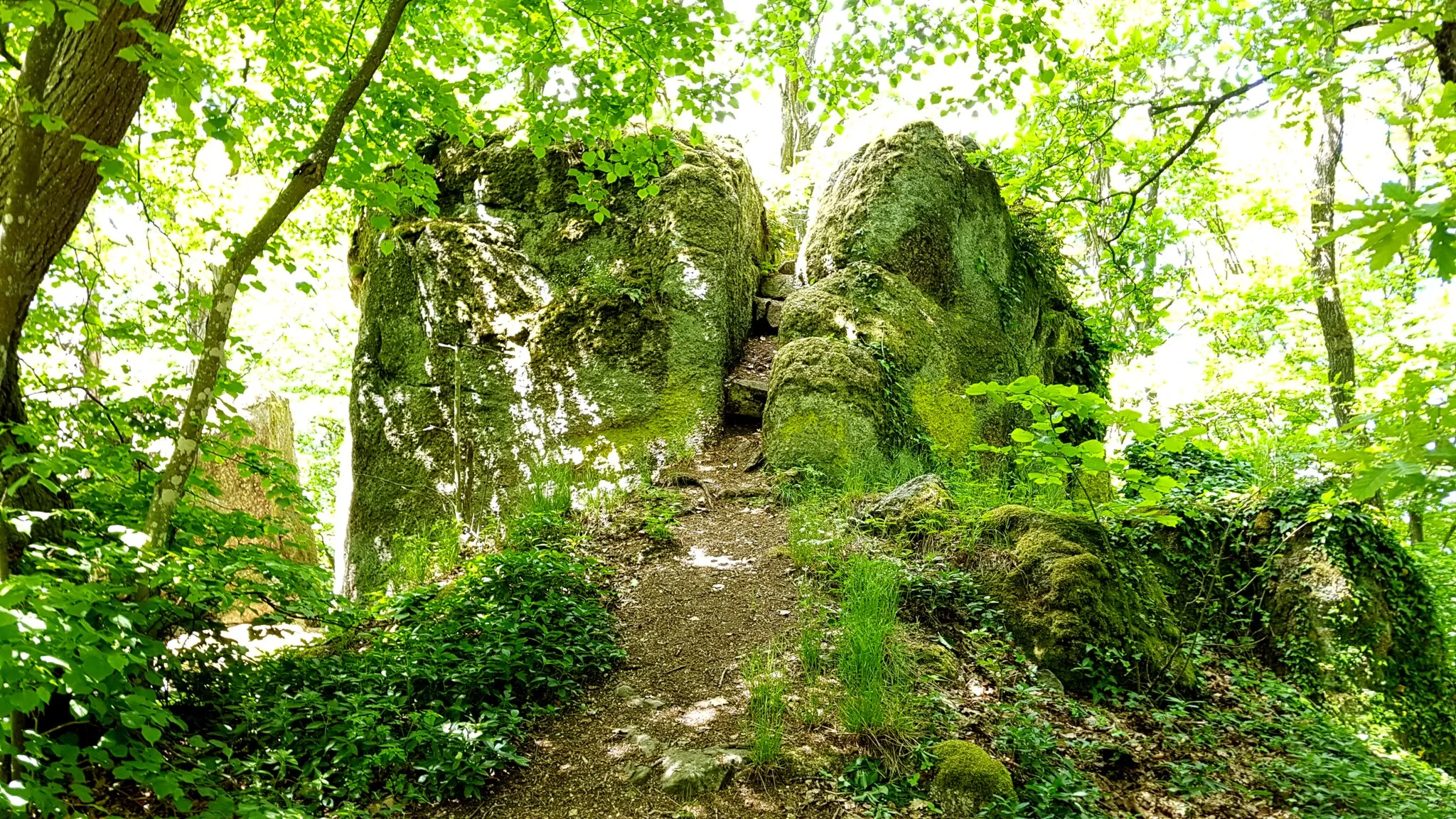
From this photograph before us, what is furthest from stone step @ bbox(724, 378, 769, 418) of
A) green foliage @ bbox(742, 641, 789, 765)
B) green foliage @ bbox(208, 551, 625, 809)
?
green foliage @ bbox(742, 641, 789, 765)

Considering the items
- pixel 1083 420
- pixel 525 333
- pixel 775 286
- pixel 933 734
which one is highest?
pixel 775 286

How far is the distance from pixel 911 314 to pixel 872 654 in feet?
19.2

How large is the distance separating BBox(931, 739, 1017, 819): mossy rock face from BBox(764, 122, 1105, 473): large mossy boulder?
12.7ft

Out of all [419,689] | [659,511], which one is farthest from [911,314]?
[419,689]

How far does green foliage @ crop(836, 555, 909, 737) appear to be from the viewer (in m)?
3.48

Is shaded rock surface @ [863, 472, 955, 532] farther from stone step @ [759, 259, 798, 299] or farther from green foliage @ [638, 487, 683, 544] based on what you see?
stone step @ [759, 259, 798, 299]

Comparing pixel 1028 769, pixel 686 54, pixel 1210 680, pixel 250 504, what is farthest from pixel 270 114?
pixel 1210 680

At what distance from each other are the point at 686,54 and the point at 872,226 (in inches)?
190

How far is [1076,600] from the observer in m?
4.53

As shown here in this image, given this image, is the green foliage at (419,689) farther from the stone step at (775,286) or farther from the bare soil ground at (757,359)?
the stone step at (775,286)

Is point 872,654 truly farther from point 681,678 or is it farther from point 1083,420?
point 1083,420

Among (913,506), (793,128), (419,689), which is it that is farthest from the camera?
(793,128)

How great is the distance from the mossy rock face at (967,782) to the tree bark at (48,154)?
3.86 meters

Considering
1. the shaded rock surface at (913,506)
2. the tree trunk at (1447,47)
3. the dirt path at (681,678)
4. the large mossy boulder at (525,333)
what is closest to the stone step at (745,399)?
the large mossy boulder at (525,333)
